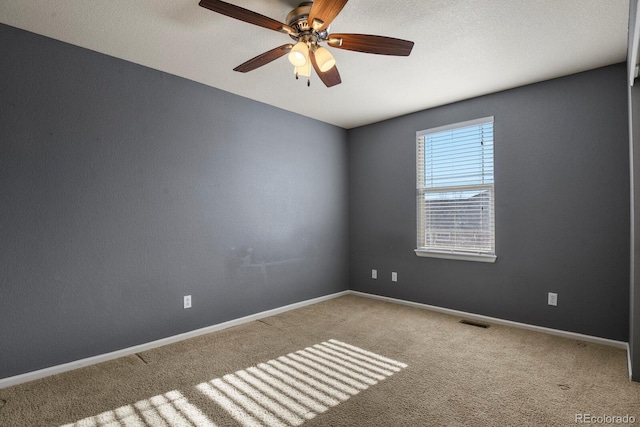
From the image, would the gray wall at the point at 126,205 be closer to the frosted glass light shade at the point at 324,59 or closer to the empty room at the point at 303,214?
the empty room at the point at 303,214

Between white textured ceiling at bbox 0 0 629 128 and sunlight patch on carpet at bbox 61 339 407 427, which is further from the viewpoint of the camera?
white textured ceiling at bbox 0 0 629 128

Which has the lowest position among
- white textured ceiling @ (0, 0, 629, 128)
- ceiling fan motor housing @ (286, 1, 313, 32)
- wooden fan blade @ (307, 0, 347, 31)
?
wooden fan blade @ (307, 0, 347, 31)

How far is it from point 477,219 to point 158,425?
11.2ft

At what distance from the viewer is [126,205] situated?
9.23ft

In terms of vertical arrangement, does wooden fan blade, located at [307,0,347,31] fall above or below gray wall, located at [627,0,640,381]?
above

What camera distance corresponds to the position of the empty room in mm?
2111

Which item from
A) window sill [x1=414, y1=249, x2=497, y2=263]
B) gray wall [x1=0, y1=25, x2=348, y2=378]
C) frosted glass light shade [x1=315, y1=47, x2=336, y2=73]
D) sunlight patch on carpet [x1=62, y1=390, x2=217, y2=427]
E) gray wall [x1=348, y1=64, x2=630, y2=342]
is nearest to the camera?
sunlight patch on carpet [x1=62, y1=390, x2=217, y2=427]

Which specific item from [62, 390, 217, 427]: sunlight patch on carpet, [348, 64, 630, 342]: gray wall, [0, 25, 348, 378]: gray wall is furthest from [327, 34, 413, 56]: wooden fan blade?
[62, 390, 217, 427]: sunlight patch on carpet

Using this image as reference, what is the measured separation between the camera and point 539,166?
3283mm

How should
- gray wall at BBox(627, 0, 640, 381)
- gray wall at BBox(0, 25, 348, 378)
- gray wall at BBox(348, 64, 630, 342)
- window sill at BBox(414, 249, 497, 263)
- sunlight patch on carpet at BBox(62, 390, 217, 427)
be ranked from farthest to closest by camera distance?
window sill at BBox(414, 249, 497, 263) → gray wall at BBox(348, 64, 630, 342) → gray wall at BBox(0, 25, 348, 378) → gray wall at BBox(627, 0, 640, 381) → sunlight patch on carpet at BBox(62, 390, 217, 427)

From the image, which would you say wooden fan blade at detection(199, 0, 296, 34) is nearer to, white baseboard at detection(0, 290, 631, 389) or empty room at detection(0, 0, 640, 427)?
empty room at detection(0, 0, 640, 427)

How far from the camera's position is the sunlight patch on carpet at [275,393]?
1.89 meters

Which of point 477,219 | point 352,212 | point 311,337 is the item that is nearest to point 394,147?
point 352,212

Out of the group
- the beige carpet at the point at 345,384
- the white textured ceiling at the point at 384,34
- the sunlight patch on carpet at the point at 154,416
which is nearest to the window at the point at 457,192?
the white textured ceiling at the point at 384,34
